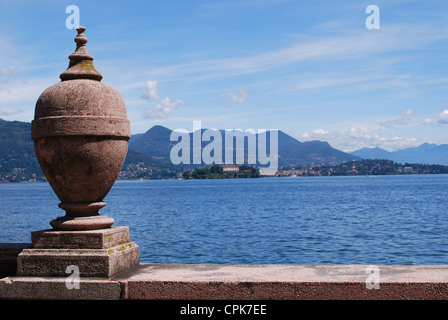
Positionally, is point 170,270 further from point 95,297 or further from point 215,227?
point 215,227

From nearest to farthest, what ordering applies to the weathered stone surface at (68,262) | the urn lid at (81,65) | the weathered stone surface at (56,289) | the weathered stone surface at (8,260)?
the weathered stone surface at (56,289) < the weathered stone surface at (68,262) < the weathered stone surface at (8,260) < the urn lid at (81,65)

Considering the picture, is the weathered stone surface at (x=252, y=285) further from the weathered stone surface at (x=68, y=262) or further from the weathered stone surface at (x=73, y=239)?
the weathered stone surface at (x=73, y=239)

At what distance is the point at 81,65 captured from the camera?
19.6 ft

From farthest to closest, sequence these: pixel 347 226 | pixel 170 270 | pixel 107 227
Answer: pixel 347 226 < pixel 107 227 < pixel 170 270

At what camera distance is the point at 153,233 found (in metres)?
38.1

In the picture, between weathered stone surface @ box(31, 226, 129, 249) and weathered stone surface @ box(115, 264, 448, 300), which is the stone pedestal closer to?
weathered stone surface @ box(31, 226, 129, 249)

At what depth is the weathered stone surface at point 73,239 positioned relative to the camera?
5.29 meters

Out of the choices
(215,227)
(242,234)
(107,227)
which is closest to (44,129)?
(107,227)

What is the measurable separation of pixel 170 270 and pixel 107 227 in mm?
899

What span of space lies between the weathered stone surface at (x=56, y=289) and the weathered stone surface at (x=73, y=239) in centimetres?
37
